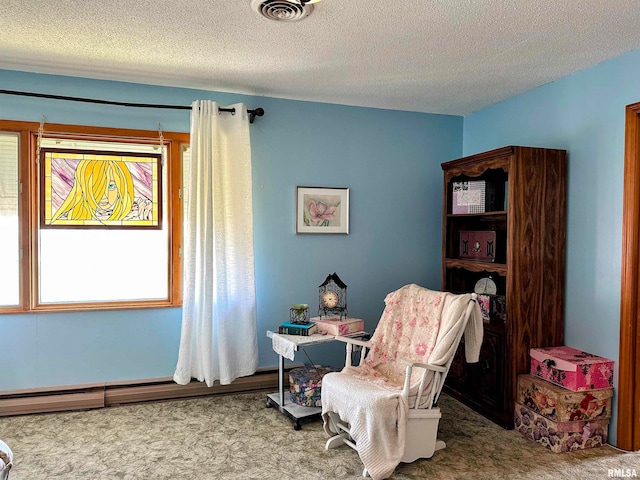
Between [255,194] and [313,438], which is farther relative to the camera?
[255,194]

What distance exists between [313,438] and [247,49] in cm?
243

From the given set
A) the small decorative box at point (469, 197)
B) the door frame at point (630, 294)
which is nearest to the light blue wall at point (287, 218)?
the small decorative box at point (469, 197)

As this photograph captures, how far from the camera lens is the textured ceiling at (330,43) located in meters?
2.40

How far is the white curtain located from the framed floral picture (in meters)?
0.49

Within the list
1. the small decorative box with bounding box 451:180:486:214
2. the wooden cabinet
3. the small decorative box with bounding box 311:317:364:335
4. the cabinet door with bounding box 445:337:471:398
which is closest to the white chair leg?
the small decorative box with bounding box 311:317:364:335

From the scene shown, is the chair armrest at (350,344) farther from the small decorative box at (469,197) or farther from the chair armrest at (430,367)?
the small decorative box at (469,197)

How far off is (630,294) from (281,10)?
8.33ft

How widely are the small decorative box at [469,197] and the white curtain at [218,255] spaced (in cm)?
166

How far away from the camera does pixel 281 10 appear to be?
237cm

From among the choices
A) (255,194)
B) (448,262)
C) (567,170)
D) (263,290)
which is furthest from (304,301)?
(567,170)

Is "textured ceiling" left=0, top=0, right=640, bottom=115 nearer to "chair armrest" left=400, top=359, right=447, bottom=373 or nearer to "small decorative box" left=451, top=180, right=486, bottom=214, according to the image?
"small decorative box" left=451, top=180, right=486, bottom=214

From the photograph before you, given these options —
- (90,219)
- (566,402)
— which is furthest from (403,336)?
(90,219)

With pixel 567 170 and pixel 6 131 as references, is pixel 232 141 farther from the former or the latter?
pixel 567 170

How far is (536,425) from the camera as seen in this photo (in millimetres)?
3018
